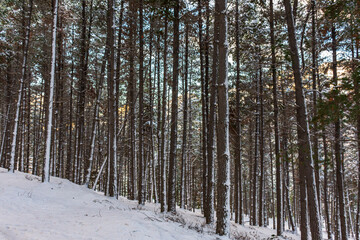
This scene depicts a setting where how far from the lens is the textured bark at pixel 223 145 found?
237 inches

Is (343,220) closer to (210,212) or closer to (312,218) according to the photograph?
(312,218)

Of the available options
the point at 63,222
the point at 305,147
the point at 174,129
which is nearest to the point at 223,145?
the point at 305,147

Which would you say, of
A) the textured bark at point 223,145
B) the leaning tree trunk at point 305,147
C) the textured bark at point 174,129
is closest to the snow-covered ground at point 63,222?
the textured bark at point 223,145

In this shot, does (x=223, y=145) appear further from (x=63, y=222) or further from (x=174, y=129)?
(x=63, y=222)

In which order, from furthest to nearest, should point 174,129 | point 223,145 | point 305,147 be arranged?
1. point 174,129
2. point 305,147
3. point 223,145

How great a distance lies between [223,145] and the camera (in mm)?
6242

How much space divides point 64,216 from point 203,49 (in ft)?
29.3

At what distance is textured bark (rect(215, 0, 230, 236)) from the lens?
603 centimetres

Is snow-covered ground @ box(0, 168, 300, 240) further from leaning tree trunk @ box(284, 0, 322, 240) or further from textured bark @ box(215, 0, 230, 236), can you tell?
leaning tree trunk @ box(284, 0, 322, 240)

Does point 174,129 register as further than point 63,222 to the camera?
Yes

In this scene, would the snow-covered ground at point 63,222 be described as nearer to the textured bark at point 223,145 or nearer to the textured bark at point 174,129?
the textured bark at point 223,145

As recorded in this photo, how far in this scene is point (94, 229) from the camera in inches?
199

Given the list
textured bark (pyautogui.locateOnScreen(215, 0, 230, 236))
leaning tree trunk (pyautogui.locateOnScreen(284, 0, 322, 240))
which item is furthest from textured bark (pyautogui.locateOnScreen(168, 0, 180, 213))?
leaning tree trunk (pyautogui.locateOnScreen(284, 0, 322, 240))

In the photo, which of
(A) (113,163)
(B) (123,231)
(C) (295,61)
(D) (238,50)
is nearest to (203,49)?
(D) (238,50)
